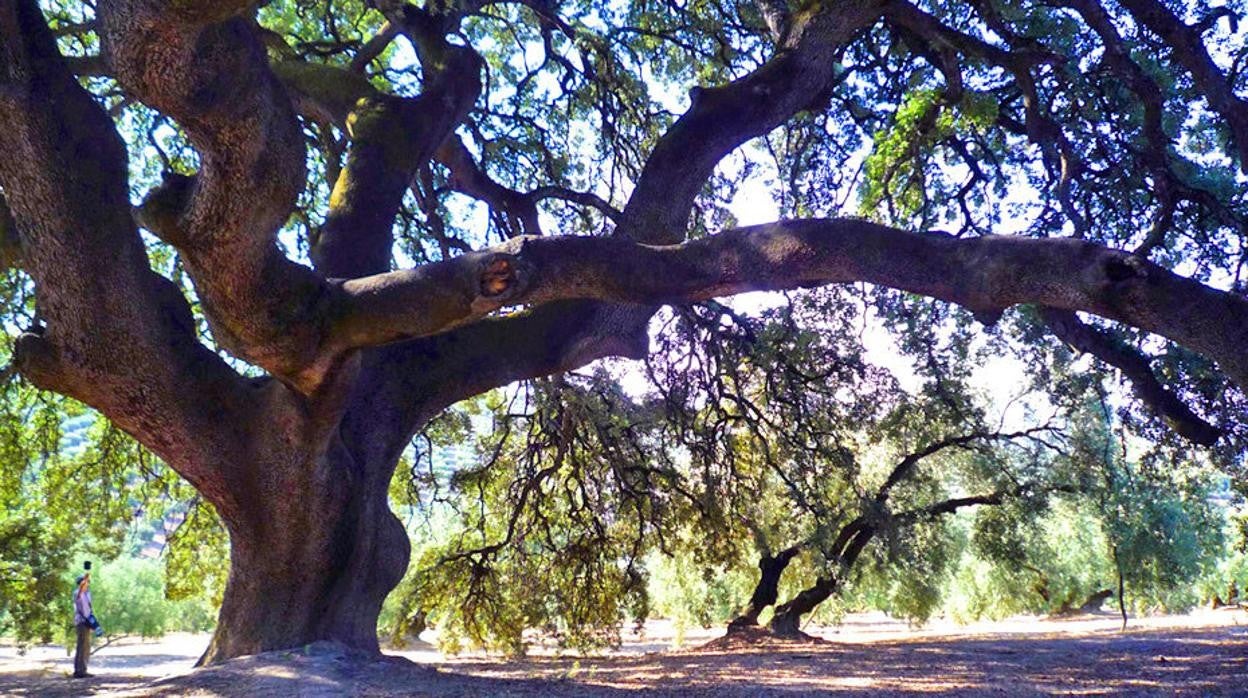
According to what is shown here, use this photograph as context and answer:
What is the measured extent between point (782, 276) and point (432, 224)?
5.29 metres

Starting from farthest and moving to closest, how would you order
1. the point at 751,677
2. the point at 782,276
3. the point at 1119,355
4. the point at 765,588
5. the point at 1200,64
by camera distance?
the point at 765,588, the point at 1119,355, the point at 751,677, the point at 1200,64, the point at 782,276

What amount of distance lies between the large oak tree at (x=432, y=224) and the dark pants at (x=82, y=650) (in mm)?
3628

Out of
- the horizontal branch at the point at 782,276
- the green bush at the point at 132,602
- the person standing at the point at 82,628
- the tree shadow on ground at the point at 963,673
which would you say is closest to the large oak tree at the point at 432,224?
the horizontal branch at the point at 782,276

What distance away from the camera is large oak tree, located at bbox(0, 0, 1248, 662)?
137 inches

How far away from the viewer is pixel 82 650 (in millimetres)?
8727

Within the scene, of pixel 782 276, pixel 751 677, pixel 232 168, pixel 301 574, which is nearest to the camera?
pixel 232 168

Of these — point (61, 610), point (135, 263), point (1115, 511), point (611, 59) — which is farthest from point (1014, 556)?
point (61, 610)

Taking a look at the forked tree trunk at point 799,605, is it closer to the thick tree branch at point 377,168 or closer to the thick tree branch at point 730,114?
the thick tree branch at point 730,114

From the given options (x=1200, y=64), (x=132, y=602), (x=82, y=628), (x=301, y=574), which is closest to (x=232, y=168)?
(x=301, y=574)

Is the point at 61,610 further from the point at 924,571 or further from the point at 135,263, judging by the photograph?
the point at 924,571

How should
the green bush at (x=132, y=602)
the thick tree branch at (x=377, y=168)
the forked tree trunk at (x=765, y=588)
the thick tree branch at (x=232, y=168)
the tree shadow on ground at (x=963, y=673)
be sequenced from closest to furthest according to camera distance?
the thick tree branch at (x=232, y=168) → the tree shadow on ground at (x=963, y=673) → the thick tree branch at (x=377, y=168) → the forked tree trunk at (x=765, y=588) → the green bush at (x=132, y=602)

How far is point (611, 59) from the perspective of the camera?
8.95m

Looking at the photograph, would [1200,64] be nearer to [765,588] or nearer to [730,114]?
[730,114]

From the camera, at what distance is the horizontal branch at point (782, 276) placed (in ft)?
10.3
